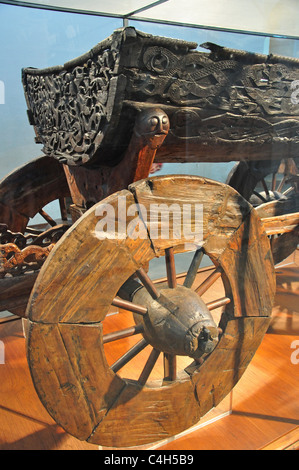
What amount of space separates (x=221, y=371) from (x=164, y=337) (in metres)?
0.38

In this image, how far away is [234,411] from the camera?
1949mm

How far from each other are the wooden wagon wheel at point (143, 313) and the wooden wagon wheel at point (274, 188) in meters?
1.20

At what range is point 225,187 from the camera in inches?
58.6

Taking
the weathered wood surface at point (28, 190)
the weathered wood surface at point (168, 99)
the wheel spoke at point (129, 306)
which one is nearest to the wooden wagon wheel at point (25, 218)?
the weathered wood surface at point (28, 190)

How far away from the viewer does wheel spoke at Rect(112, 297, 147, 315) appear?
1.33 metres

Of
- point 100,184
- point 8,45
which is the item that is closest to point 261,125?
point 100,184

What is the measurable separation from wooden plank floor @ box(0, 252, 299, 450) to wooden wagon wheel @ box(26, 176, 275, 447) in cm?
32
